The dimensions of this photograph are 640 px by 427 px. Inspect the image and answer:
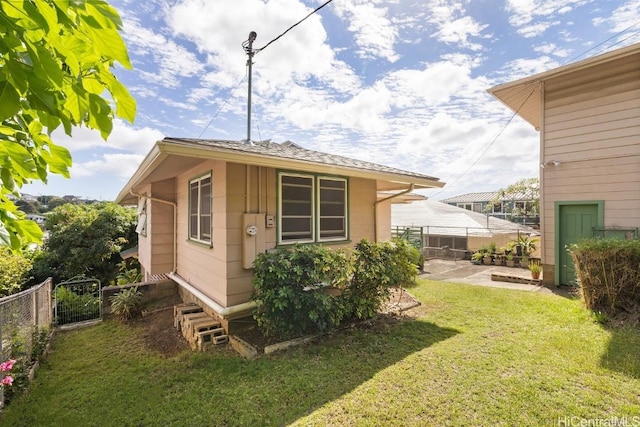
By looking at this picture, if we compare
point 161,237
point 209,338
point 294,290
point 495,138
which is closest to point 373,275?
point 294,290

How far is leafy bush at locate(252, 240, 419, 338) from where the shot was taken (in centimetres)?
427

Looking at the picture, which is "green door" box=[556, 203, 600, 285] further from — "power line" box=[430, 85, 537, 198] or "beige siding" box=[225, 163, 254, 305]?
"beige siding" box=[225, 163, 254, 305]

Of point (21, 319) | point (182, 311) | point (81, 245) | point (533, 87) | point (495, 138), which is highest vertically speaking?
point (495, 138)

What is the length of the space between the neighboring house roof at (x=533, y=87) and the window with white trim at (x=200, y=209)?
8081mm

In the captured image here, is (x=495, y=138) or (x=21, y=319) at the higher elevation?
(x=495, y=138)

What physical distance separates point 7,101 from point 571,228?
32.3 feet

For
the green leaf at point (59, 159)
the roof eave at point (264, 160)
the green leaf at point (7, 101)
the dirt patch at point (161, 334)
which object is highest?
the roof eave at point (264, 160)

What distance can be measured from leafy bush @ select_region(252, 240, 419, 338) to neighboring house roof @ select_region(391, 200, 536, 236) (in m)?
11.3

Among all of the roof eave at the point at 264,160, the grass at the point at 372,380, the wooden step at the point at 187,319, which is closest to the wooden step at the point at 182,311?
the wooden step at the point at 187,319

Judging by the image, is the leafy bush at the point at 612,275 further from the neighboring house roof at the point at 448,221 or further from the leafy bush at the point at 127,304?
the neighboring house roof at the point at 448,221

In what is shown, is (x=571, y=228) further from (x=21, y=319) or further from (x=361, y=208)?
(x=21, y=319)

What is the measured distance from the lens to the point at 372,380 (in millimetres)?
3439

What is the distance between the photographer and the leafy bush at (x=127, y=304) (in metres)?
6.46

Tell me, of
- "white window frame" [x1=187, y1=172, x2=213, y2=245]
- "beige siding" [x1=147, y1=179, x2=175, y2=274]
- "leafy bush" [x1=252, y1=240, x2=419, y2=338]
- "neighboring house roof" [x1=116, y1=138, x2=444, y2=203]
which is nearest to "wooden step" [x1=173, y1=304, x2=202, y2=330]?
"white window frame" [x1=187, y1=172, x2=213, y2=245]
